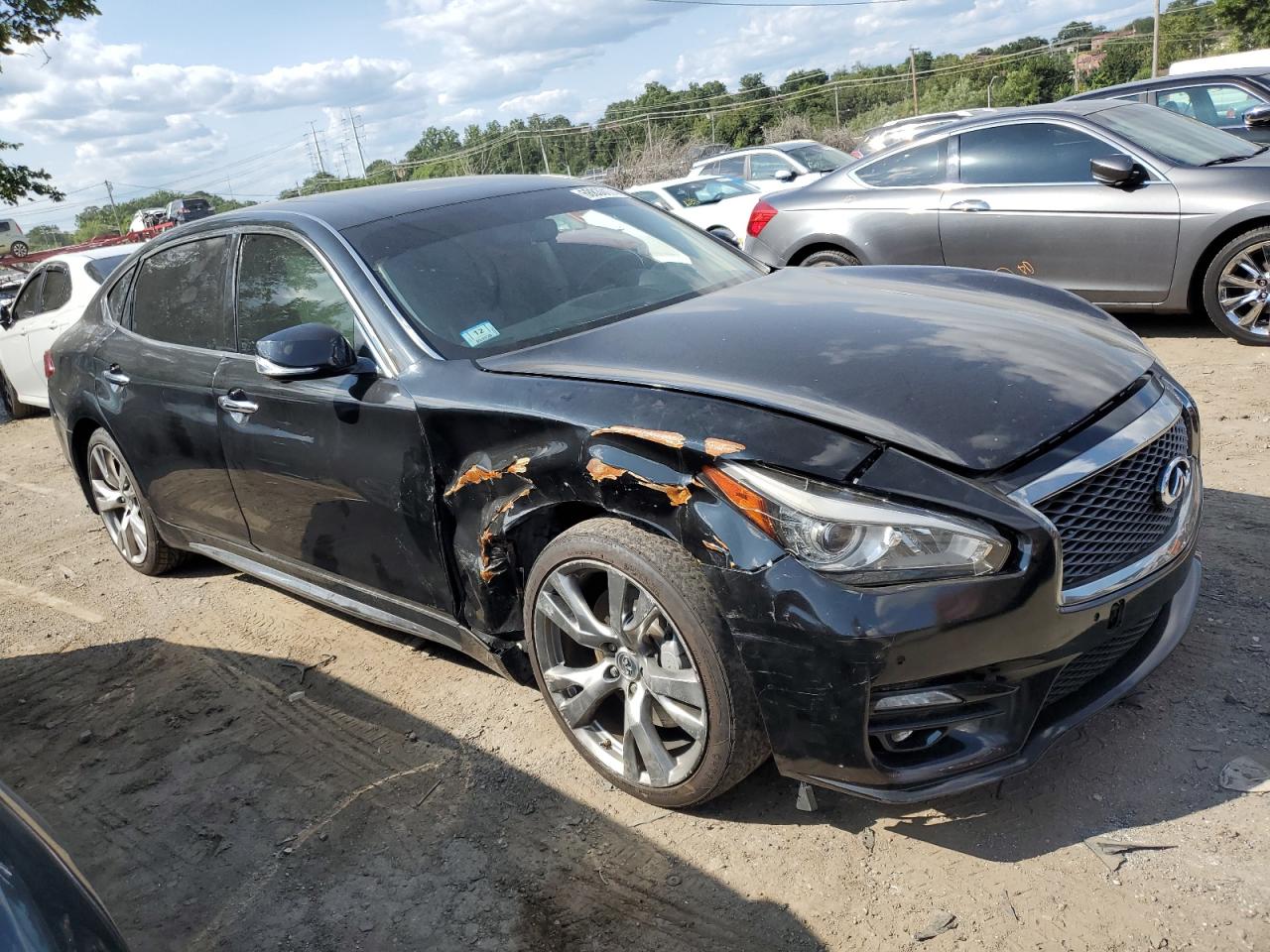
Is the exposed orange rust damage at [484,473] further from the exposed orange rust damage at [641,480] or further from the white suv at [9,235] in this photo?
the white suv at [9,235]

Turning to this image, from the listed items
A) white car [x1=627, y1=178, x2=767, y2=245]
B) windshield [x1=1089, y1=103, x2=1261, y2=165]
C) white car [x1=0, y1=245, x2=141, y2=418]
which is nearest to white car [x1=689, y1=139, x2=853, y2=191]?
white car [x1=627, y1=178, x2=767, y2=245]

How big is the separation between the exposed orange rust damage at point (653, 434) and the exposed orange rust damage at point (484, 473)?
31 centimetres

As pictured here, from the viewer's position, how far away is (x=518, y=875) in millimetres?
2670

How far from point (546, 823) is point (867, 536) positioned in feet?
4.16

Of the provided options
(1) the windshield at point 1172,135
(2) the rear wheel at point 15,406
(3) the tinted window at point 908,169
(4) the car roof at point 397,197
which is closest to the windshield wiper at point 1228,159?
(1) the windshield at point 1172,135

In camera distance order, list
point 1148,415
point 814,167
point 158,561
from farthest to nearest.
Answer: point 814,167 → point 158,561 → point 1148,415

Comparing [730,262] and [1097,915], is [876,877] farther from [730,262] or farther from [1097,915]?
[730,262]

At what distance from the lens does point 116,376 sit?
461cm

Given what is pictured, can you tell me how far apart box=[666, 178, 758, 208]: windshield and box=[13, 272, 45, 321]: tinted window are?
7.24m

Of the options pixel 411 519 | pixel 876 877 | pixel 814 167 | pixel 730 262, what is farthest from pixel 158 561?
pixel 814 167

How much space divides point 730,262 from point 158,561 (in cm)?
321

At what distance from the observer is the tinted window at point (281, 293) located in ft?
11.5

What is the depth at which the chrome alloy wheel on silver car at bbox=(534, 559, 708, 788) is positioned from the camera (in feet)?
8.60

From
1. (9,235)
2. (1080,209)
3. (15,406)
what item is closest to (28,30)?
(15,406)
